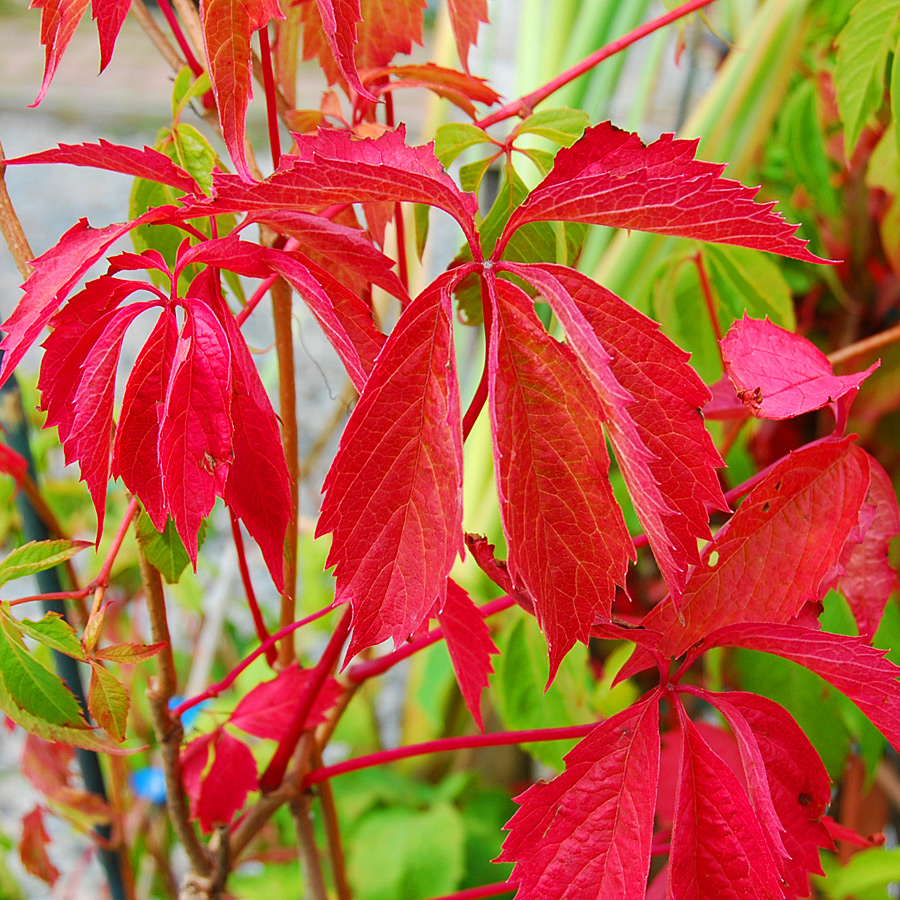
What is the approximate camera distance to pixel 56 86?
6.08ft

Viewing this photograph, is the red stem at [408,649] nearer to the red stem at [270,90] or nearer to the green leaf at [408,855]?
the red stem at [270,90]

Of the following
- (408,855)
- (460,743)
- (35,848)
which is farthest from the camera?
(408,855)

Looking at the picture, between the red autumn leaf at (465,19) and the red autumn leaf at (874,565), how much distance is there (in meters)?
0.20

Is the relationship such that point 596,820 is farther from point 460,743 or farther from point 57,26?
point 57,26

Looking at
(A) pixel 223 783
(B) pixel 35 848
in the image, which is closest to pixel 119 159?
(A) pixel 223 783

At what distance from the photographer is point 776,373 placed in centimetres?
24

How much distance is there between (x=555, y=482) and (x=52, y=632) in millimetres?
168

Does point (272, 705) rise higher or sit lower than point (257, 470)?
lower

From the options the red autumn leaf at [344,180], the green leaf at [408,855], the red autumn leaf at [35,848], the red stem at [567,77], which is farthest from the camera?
the green leaf at [408,855]

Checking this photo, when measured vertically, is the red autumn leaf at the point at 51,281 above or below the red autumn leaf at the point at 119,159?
below

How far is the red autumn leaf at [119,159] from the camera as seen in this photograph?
212 millimetres

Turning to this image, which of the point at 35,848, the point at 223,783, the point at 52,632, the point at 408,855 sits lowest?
the point at 408,855

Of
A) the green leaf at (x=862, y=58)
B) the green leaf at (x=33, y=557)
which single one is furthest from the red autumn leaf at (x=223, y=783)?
the green leaf at (x=862, y=58)

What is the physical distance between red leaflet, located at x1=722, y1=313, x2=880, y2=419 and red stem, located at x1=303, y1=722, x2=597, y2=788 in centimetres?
10
